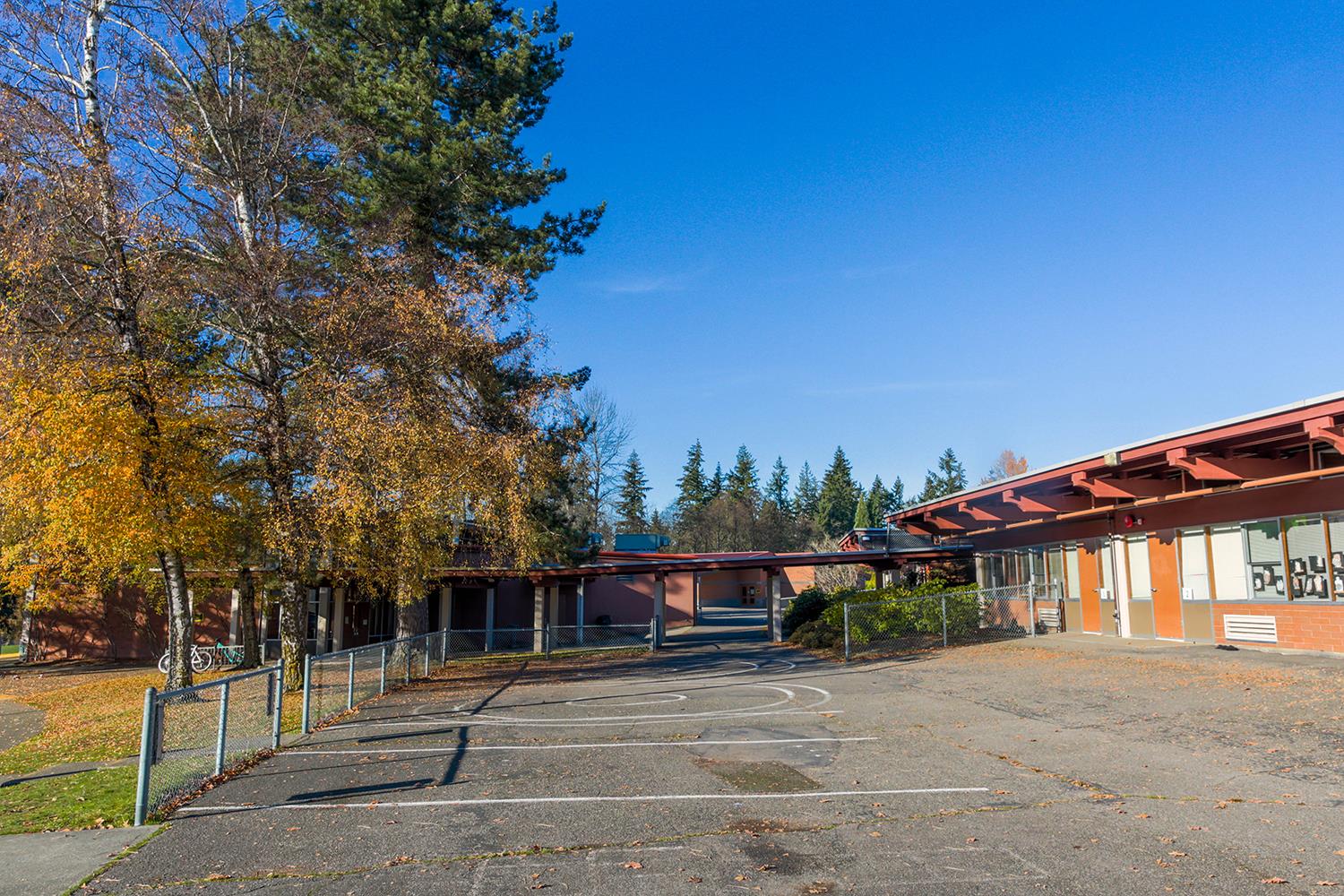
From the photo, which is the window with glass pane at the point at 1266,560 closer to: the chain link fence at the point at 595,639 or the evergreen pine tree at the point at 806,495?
the chain link fence at the point at 595,639

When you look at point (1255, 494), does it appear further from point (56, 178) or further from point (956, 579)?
point (56, 178)

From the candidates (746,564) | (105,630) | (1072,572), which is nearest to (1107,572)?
(1072,572)

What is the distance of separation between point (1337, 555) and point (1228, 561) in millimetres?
2498

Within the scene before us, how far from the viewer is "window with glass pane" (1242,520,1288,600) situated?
16.1 metres

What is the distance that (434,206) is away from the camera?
20.6m

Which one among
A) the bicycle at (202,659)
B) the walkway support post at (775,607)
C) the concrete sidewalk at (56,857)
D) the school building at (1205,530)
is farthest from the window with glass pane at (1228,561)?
the bicycle at (202,659)

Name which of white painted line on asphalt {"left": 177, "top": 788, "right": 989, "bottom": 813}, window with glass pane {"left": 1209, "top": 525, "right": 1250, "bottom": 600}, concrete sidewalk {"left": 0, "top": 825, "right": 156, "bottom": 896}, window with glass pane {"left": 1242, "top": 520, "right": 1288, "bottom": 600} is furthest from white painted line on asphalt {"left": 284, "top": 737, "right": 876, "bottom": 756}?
window with glass pane {"left": 1209, "top": 525, "right": 1250, "bottom": 600}

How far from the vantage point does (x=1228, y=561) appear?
684 inches

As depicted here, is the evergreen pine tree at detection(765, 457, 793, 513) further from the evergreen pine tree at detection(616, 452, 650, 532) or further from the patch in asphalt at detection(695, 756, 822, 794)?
the patch in asphalt at detection(695, 756, 822, 794)

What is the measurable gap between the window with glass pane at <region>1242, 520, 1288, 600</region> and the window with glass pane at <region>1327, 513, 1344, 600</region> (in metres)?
1.02

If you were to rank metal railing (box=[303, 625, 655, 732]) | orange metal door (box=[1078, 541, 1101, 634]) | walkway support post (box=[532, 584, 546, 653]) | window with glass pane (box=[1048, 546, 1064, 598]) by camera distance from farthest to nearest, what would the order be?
walkway support post (box=[532, 584, 546, 653]) → window with glass pane (box=[1048, 546, 1064, 598]) → orange metal door (box=[1078, 541, 1101, 634]) → metal railing (box=[303, 625, 655, 732])

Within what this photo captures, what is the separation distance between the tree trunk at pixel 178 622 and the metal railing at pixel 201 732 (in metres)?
6.70

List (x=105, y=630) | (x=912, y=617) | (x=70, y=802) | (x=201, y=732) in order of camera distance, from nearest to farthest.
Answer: (x=70, y=802) → (x=201, y=732) → (x=912, y=617) → (x=105, y=630)

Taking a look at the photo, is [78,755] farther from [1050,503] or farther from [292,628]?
[1050,503]
